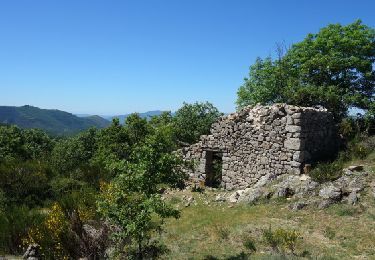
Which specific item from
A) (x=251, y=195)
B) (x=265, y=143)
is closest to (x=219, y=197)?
(x=251, y=195)

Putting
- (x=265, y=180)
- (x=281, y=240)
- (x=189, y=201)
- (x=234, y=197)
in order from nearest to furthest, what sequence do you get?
(x=281, y=240) → (x=234, y=197) → (x=265, y=180) → (x=189, y=201)

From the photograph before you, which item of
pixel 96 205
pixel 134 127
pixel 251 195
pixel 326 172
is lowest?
pixel 251 195

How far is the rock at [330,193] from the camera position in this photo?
12038 millimetres

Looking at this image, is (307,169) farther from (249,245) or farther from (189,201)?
(249,245)

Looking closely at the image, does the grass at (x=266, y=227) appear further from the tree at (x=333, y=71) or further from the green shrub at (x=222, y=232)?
the tree at (x=333, y=71)

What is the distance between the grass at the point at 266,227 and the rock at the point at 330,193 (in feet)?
1.26

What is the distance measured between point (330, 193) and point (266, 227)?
289 centimetres

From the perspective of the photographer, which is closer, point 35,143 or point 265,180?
point 265,180

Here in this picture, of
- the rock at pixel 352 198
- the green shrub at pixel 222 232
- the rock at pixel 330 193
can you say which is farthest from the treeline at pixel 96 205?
the rock at pixel 352 198

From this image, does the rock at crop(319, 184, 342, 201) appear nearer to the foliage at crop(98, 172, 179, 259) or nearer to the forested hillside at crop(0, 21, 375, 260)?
the forested hillside at crop(0, 21, 375, 260)

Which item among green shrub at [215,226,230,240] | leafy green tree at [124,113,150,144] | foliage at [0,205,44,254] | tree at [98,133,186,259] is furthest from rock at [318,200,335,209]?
leafy green tree at [124,113,150,144]

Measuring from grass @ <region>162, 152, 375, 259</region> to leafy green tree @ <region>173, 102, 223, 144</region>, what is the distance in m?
13.7

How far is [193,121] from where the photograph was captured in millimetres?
28000

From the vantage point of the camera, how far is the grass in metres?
9.16
